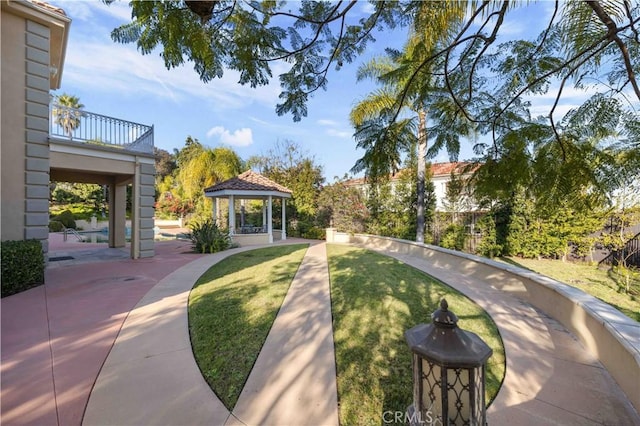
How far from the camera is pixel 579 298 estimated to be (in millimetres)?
4461

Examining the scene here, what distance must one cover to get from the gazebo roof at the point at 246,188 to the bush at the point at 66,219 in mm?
16612

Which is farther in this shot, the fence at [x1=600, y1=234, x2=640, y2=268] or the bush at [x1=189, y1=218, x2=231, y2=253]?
the bush at [x1=189, y1=218, x2=231, y2=253]

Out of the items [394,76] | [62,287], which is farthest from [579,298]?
[62,287]

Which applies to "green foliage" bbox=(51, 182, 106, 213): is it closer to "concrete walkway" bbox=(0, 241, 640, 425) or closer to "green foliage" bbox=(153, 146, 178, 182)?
"green foliage" bbox=(153, 146, 178, 182)


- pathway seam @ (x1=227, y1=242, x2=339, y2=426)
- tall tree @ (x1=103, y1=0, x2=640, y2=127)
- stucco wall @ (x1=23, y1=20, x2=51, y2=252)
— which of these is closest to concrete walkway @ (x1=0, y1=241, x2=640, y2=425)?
pathway seam @ (x1=227, y1=242, x2=339, y2=426)

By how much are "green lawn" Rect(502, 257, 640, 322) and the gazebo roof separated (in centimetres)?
1241

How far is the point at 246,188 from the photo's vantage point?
52.8 ft

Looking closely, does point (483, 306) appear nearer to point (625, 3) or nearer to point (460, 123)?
point (460, 123)

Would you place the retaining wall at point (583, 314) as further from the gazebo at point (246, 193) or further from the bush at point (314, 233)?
the bush at point (314, 233)

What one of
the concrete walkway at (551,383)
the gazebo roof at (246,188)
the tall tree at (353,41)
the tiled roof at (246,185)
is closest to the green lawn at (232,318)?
the concrete walkway at (551,383)

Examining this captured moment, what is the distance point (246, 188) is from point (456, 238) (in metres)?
11.2

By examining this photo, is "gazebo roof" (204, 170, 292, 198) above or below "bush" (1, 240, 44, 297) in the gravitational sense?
above

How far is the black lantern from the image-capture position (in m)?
1.71

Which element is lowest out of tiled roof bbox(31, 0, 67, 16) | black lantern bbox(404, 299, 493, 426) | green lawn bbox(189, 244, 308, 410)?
green lawn bbox(189, 244, 308, 410)
